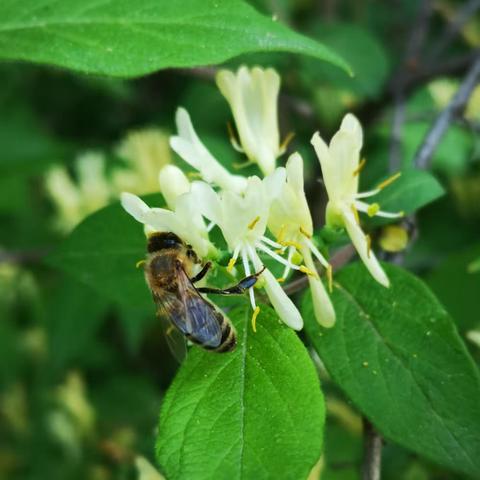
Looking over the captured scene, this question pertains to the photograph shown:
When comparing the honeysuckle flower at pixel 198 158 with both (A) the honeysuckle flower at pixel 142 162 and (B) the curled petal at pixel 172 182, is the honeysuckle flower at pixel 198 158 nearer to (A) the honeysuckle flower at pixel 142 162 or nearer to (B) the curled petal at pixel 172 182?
(B) the curled petal at pixel 172 182

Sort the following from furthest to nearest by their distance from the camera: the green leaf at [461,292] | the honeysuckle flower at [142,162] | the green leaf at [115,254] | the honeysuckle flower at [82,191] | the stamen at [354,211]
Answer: the honeysuckle flower at [82,191] → the honeysuckle flower at [142,162] → the green leaf at [461,292] → the green leaf at [115,254] → the stamen at [354,211]

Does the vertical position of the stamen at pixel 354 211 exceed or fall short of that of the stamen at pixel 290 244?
it exceeds it

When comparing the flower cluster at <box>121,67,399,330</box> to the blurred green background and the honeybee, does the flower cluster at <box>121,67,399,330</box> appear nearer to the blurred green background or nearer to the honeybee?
the honeybee

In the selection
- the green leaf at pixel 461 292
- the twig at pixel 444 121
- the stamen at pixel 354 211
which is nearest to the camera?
the stamen at pixel 354 211

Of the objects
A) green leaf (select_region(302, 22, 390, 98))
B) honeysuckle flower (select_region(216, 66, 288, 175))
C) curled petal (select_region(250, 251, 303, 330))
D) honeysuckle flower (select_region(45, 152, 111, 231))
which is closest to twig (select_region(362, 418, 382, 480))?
curled petal (select_region(250, 251, 303, 330))

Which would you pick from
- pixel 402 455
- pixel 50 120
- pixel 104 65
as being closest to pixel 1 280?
pixel 50 120

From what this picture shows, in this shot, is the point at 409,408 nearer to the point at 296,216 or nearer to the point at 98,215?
the point at 296,216

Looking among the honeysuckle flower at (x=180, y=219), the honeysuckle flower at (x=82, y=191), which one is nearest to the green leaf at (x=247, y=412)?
the honeysuckle flower at (x=180, y=219)
